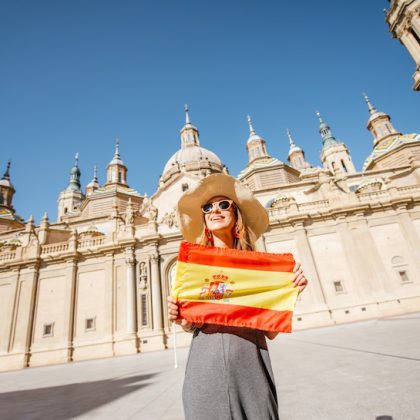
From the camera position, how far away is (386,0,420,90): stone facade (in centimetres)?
2253

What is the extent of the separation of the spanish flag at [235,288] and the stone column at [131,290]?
64.0 ft

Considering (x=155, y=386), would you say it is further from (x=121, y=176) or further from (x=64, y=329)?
(x=121, y=176)

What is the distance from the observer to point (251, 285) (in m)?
2.03

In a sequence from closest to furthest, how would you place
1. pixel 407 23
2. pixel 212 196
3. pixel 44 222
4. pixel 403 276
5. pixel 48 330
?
pixel 212 196
pixel 403 276
pixel 48 330
pixel 407 23
pixel 44 222

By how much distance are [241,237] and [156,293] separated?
19.3 meters

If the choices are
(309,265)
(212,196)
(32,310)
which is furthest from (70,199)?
(212,196)

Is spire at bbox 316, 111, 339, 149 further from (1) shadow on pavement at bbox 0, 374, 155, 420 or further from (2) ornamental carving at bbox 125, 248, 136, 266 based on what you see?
(1) shadow on pavement at bbox 0, 374, 155, 420

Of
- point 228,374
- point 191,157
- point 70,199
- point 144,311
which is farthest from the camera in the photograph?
point 70,199

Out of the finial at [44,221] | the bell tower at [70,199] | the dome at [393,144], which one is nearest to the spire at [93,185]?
the bell tower at [70,199]

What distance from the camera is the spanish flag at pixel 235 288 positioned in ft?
6.01

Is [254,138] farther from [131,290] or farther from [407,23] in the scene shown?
[131,290]

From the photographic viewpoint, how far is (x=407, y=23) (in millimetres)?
23250

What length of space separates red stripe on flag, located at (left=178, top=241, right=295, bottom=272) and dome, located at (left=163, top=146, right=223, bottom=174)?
4290cm

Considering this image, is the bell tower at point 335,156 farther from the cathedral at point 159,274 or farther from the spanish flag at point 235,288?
the spanish flag at point 235,288
